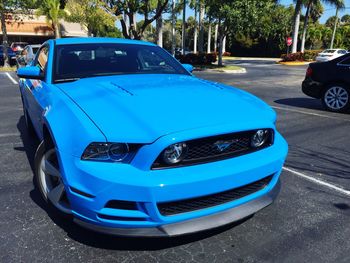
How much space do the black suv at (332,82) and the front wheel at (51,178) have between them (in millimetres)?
7478

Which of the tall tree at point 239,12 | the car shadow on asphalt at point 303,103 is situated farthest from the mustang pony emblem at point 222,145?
the tall tree at point 239,12

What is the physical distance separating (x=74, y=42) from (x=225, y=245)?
2951 millimetres

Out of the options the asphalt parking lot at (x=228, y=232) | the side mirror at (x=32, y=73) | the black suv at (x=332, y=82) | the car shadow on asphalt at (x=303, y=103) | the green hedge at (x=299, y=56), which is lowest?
the green hedge at (x=299, y=56)

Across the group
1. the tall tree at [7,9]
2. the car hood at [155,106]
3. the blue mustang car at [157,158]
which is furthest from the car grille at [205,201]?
the tall tree at [7,9]

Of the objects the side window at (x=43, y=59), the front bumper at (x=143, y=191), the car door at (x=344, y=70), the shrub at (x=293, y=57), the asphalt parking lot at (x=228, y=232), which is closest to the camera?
the front bumper at (x=143, y=191)

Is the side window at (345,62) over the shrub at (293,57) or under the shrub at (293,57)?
over

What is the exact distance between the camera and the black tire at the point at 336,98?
8586 mm

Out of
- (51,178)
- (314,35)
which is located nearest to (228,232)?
(51,178)

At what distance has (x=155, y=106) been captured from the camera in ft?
9.28

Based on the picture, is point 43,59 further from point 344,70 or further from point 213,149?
point 344,70

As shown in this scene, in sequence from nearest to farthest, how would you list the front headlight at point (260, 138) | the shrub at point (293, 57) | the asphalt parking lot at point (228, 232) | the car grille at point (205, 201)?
the car grille at point (205, 201), the asphalt parking lot at point (228, 232), the front headlight at point (260, 138), the shrub at point (293, 57)

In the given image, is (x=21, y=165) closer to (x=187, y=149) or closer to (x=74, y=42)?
(x=74, y=42)

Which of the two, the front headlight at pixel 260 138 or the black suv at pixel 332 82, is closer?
the front headlight at pixel 260 138

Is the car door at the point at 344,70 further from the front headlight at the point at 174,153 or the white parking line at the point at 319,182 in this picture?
the front headlight at the point at 174,153
